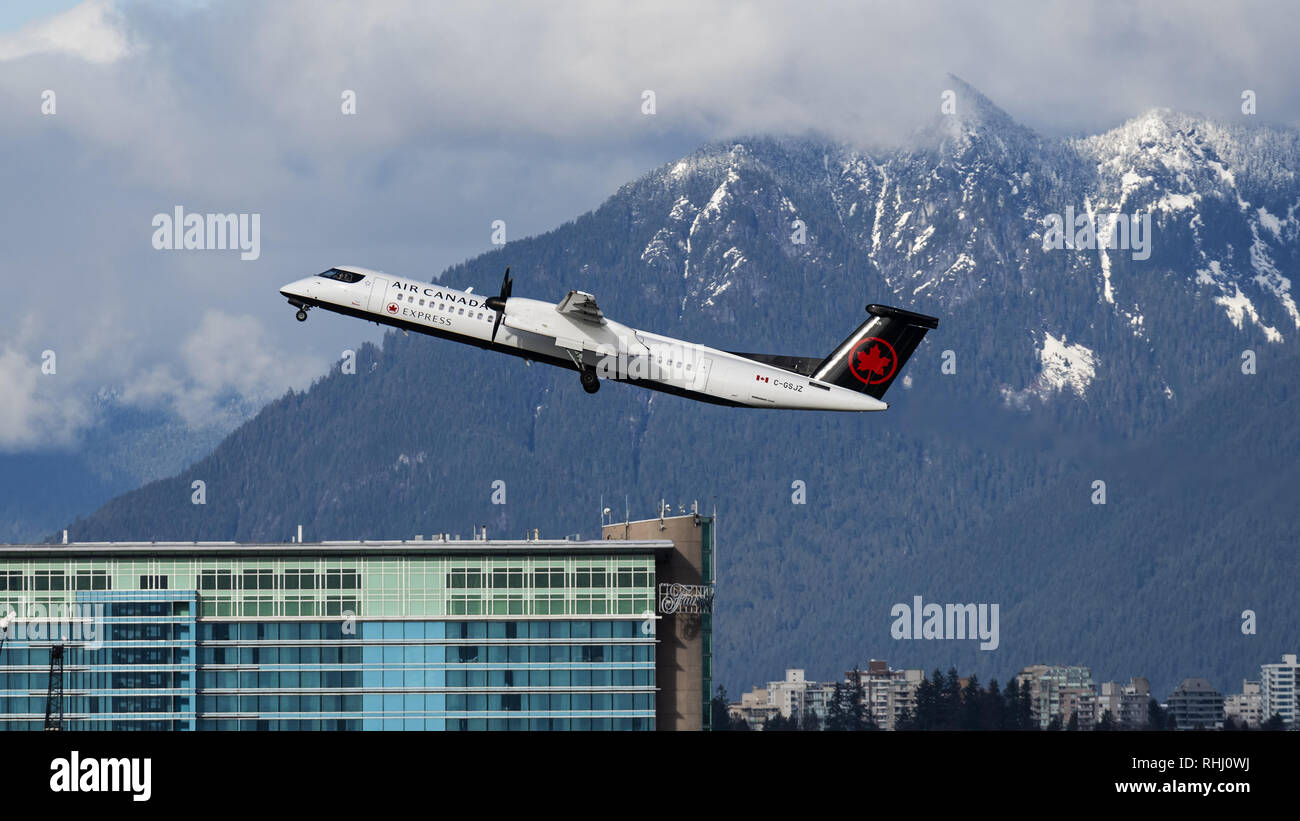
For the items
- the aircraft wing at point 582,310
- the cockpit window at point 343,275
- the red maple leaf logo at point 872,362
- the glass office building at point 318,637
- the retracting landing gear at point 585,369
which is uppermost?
the cockpit window at point 343,275

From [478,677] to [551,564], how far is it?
34.3ft

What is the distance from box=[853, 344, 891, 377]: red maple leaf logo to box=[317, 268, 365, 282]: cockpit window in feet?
68.4

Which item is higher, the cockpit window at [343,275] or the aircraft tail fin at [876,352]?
the cockpit window at [343,275]

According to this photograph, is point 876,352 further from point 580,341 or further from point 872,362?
point 580,341

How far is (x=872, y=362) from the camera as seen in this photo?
3548 inches

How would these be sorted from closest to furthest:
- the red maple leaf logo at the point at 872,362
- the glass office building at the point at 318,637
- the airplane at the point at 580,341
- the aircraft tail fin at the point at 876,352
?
1. the airplane at the point at 580,341
2. the aircraft tail fin at the point at 876,352
3. the red maple leaf logo at the point at 872,362
4. the glass office building at the point at 318,637

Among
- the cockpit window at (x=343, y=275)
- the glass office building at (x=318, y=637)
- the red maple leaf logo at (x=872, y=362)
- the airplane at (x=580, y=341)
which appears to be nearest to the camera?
the airplane at (x=580, y=341)

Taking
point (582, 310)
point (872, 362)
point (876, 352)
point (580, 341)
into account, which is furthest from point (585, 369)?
point (876, 352)

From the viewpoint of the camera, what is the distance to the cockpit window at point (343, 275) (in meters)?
87.9

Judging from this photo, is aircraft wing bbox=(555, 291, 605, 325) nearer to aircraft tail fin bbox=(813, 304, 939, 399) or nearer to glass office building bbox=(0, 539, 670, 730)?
aircraft tail fin bbox=(813, 304, 939, 399)

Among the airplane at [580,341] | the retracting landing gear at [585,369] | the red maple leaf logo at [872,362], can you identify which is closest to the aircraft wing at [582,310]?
the airplane at [580,341]

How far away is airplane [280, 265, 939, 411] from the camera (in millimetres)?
84562

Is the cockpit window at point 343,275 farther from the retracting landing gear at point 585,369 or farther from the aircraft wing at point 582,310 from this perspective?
the retracting landing gear at point 585,369
